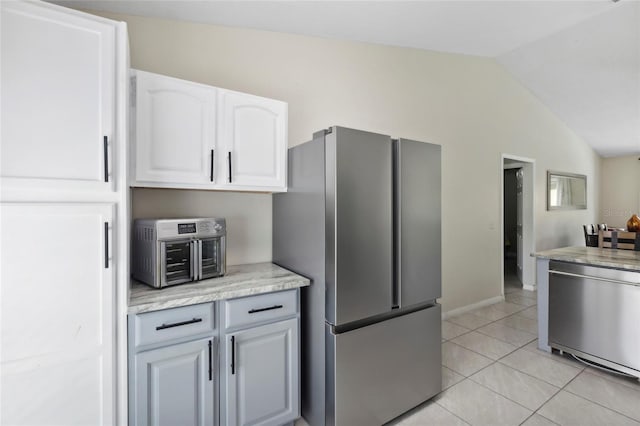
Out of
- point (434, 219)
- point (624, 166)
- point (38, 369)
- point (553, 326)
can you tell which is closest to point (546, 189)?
point (553, 326)

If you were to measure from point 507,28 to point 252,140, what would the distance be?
2903 mm

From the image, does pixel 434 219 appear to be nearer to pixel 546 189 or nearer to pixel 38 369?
pixel 38 369

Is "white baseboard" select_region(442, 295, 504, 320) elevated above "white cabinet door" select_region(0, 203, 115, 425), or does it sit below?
below

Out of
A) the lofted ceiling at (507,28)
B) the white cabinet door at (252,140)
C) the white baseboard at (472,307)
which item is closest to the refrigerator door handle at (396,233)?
the white cabinet door at (252,140)

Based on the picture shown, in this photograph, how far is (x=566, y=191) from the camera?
601 cm

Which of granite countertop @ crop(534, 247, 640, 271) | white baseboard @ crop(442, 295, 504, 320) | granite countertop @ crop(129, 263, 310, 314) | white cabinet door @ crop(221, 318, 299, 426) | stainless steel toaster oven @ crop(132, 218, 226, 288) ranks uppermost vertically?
stainless steel toaster oven @ crop(132, 218, 226, 288)

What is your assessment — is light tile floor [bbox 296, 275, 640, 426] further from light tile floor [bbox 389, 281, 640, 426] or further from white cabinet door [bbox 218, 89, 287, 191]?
white cabinet door [bbox 218, 89, 287, 191]

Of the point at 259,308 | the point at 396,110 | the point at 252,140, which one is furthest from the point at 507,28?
the point at 259,308

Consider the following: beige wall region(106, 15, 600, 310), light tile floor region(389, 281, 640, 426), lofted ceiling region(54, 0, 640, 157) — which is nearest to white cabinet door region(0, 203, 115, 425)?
beige wall region(106, 15, 600, 310)

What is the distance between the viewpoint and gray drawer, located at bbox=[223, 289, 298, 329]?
5.55 feet

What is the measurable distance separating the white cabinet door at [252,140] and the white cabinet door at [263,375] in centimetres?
93

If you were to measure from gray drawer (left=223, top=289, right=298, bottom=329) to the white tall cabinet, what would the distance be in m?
0.50

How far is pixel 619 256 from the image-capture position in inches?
107

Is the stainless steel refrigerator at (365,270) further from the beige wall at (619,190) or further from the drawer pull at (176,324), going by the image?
the beige wall at (619,190)
